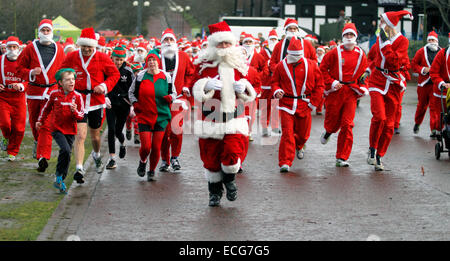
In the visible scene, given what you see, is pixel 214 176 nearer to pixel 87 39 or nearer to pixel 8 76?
pixel 87 39

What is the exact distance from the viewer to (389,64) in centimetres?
1206

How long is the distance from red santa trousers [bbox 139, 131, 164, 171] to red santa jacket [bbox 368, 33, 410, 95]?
3.52 m

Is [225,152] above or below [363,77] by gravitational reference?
below

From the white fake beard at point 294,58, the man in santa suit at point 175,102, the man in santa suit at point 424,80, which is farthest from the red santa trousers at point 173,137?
the man in santa suit at point 424,80

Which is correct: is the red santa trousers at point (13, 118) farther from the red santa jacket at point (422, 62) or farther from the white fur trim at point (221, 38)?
the red santa jacket at point (422, 62)

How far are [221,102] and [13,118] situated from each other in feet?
17.4

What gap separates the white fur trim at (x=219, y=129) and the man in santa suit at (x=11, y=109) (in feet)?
15.2

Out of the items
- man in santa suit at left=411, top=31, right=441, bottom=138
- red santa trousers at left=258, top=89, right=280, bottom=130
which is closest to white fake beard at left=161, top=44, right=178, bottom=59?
red santa trousers at left=258, top=89, right=280, bottom=130

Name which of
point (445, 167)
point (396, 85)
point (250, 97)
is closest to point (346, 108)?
point (396, 85)

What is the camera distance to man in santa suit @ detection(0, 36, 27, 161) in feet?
42.3

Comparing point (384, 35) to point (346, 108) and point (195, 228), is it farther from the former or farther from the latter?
point (195, 228)

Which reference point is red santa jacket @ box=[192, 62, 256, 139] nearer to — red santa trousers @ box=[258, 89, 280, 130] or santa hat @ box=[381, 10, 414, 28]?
santa hat @ box=[381, 10, 414, 28]

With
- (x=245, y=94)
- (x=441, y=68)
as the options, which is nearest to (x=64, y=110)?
(x=245, y=94)

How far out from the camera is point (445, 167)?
1221 centimetres
